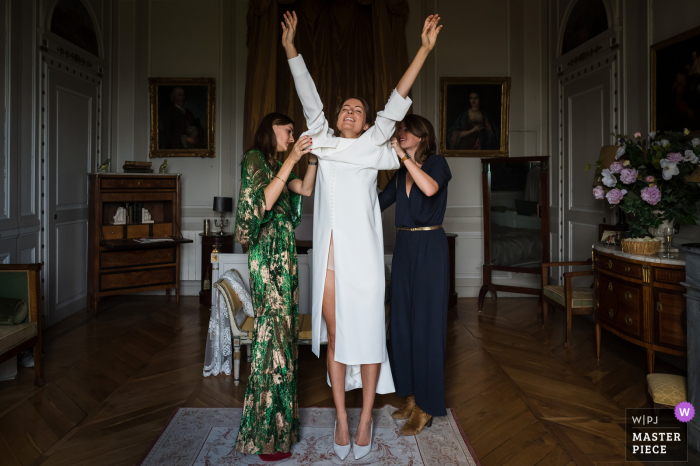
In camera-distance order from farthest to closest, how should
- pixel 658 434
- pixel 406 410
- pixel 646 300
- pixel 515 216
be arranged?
pixel 515 216
pixel 646 300
pixel 406 410
pixel 658 434

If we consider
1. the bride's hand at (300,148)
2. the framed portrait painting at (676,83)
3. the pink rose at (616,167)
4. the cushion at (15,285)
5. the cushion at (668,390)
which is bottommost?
the cushion at (668,390)

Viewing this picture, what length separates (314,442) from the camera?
2.44 metres

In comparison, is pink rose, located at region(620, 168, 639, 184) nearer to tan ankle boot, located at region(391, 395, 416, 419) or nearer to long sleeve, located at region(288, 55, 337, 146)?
tan ankle boot, located at region(391, 395, 416, 419)

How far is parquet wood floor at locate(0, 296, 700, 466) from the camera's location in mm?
2424

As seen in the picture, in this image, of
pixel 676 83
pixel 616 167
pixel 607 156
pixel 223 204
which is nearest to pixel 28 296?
pixel 223 204

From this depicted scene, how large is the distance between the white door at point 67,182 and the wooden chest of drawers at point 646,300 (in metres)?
4.96

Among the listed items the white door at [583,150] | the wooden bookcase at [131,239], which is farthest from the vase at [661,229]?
the wooden bookcase at [131,239]

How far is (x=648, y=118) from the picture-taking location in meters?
3.93

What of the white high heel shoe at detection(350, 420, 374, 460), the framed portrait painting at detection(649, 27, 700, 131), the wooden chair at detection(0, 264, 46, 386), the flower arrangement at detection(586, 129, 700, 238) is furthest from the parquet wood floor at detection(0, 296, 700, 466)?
the framed portrait painting at detection(649, 27, 700, 131)

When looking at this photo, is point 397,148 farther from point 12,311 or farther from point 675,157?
point 12,311

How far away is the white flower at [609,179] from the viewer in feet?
12.1

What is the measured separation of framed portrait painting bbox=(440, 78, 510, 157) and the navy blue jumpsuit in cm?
373

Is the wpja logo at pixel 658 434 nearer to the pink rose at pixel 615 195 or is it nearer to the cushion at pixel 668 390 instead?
the cushion at pixel 668 390

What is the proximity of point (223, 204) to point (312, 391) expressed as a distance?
3276 millimetres
